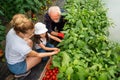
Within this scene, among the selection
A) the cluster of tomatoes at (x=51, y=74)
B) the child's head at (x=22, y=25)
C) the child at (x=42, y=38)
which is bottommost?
the cluster of tomatoes at (x=51, y=74)

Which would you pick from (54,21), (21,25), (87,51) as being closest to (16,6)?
(54,21)

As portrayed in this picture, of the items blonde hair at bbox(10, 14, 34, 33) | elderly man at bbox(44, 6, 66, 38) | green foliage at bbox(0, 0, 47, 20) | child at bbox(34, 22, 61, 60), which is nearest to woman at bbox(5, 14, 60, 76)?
blonde hair at bbox(10, 14, 34, 33)

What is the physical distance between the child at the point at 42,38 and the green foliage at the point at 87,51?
0.32 metres

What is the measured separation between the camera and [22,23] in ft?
10.2

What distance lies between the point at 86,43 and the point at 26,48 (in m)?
0.68

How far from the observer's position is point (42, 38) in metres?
3.63

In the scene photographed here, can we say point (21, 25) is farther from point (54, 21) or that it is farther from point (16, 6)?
point (16, 6)

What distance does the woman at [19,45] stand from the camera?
311cm

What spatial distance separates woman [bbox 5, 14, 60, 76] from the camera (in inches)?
122

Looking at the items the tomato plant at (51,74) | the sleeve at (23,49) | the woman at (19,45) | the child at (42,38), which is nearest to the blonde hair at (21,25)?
the woman at (19,45)

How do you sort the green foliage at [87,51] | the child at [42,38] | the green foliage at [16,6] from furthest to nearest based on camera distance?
the green foliage at [16,6] → the child at [42,38] → the green foliage at [87,51]

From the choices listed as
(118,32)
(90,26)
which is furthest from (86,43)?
(118,32)

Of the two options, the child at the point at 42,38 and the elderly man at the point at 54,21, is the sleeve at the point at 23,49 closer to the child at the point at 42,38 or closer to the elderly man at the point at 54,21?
the child at the point at 42,38

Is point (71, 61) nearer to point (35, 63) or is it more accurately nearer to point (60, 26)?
point (35, 63)
